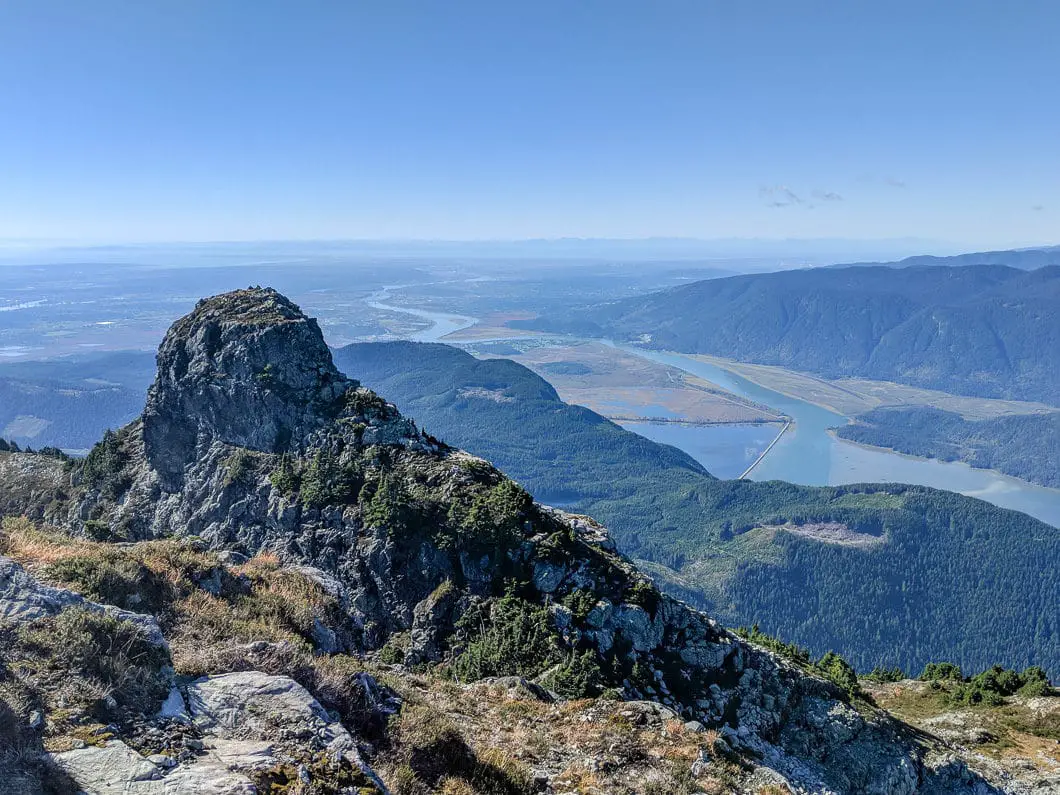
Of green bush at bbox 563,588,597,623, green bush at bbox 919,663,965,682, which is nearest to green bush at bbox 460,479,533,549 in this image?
green bush at bbox 563,588,597,623

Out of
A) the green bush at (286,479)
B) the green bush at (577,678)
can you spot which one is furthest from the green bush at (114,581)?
the green bush at (286,479)

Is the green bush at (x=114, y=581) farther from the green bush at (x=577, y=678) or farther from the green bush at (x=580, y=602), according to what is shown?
the green bush at (x=580, y=602)

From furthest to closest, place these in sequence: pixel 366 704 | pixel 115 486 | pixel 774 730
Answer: pixel 115 486, pixel 774 730, pixel 366 704

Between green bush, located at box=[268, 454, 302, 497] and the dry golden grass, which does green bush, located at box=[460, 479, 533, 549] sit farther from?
the dry golden grass

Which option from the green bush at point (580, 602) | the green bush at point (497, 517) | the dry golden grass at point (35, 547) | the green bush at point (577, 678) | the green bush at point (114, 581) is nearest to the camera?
the green bush at point (114, 581)

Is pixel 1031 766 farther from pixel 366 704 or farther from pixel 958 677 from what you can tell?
pixel 366 704

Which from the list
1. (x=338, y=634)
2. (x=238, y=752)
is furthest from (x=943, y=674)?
(x=238, y=752)

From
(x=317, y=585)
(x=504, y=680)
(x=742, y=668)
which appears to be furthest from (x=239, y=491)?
(x=742, y=668)

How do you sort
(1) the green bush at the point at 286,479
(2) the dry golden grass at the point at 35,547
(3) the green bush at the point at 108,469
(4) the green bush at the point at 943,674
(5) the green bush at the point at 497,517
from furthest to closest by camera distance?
(4) the green bush at the point at 943,674 → (3) the green bush at the point at 108,469 → (1) the green bush at the point at 286,479 → (5) the green bush at the point at 497,517 → (2) the dry golden grass at the point at 35,547
